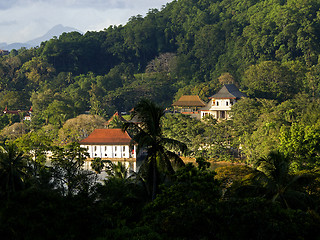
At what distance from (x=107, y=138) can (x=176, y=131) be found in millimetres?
7947

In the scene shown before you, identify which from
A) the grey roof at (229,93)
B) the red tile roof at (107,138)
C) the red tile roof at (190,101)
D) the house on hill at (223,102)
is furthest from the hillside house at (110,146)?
the red tile roof at (190,101)

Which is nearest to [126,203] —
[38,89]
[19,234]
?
[19,234]

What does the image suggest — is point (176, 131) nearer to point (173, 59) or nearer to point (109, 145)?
point (109, 145)

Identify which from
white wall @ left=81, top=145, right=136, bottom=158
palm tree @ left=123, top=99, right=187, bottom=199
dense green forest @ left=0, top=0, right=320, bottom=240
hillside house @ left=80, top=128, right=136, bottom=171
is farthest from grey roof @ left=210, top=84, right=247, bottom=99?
palm tree @ left=123, top=99, right=187, bottom=199

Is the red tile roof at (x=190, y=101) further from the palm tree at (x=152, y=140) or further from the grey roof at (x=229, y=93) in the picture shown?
the palm tree at (x=152, y=140)

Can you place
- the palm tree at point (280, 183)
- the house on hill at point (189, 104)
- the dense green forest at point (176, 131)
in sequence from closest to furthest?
1. the dense green forest at point (176, 131)
2. the palm tree at point (280, 183)
3. the house on hill at point (189, 104)

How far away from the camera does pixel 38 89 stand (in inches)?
4053

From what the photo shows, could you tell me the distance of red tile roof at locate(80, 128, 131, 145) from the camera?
54594 millimetres

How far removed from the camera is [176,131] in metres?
56.4

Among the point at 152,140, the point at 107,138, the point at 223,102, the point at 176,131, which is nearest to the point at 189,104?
the point at 223,102

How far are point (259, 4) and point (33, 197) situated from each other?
399 feet

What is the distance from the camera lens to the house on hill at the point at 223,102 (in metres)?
67.8

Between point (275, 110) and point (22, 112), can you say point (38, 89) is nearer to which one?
point (22, 112)

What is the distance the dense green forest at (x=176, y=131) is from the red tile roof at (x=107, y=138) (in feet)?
11.9
